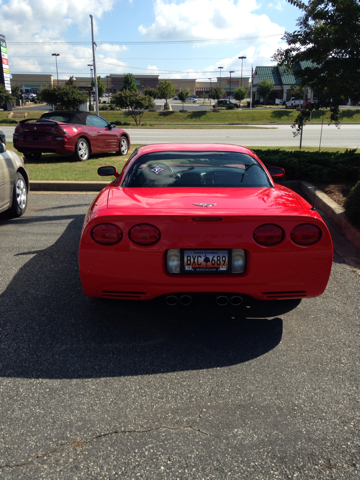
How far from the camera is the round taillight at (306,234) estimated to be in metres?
3.28

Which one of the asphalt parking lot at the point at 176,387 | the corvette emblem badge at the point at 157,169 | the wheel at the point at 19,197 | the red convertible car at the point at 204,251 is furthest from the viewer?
the wheel at the point at 19,197

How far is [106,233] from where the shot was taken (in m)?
3.28

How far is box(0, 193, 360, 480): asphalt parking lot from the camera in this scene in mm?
2201

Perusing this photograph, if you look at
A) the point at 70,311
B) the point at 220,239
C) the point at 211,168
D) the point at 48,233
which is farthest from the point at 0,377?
the point at 48,233

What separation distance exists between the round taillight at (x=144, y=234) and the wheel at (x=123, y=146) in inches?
446

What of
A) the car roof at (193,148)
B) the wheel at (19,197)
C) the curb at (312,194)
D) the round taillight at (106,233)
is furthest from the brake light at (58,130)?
the round taillight at (106,233)

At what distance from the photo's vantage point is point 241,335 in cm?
350

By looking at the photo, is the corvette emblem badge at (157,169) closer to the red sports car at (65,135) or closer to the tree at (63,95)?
the red sports car at (65,135)

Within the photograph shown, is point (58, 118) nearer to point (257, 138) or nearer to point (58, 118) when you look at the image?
point (58, 118)

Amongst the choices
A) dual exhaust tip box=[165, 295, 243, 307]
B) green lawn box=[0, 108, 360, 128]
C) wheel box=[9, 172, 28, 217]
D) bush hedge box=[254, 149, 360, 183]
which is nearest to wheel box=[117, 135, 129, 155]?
bush hedge box=[254, 149, 360, 183]

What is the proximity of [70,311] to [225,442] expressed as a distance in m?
2.03

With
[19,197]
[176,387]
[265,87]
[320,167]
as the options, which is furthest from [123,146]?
[265,87]

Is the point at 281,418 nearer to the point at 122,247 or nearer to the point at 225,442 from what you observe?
the point at 225,442

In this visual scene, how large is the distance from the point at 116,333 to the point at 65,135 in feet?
30.9
